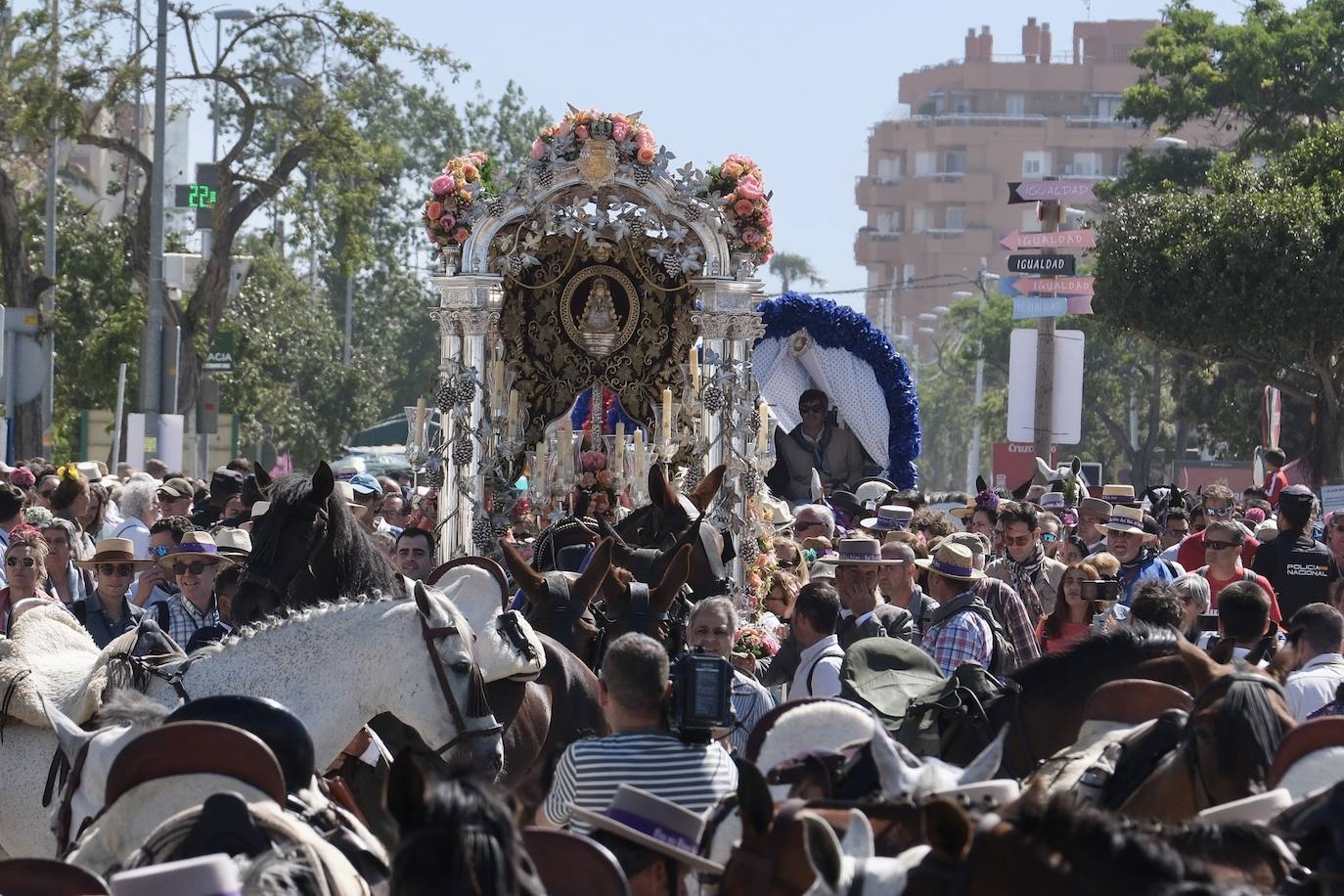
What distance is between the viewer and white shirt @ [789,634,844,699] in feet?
26.3

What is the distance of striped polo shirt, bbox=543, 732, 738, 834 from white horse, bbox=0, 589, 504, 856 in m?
0.81

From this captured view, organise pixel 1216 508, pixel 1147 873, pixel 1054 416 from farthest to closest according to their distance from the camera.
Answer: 1. pixel 1054 416
2. pixel 1216 508
3. pixel 1147 873

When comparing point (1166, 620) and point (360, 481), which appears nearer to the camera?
point (1166, 620)

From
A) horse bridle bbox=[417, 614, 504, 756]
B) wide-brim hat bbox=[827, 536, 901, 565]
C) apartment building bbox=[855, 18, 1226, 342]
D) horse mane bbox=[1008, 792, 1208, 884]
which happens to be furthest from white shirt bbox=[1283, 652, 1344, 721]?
apartment building bbox=[855, 18, 1226, 342]

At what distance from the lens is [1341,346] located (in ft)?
89.4

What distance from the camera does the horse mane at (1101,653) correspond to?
6.55 metres

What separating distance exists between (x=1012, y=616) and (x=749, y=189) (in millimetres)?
7021

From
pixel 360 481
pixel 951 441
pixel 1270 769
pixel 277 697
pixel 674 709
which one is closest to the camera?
pixel 1270 769

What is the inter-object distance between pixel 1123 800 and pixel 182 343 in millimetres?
20365

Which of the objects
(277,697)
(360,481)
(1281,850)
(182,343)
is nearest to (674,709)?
(277,697)

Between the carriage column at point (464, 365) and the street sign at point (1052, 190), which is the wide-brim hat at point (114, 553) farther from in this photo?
the street sign at point (1052, 190)

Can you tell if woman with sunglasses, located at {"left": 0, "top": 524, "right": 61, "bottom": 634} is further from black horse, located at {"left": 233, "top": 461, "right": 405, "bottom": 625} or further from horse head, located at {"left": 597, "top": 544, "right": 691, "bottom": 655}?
horse head, located at {"left": 597, "top": 544, "right": 691, "bottom": 655}

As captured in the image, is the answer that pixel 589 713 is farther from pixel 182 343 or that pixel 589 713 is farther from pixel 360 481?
pixel 182 343

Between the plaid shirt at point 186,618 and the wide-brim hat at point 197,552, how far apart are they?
18cm
